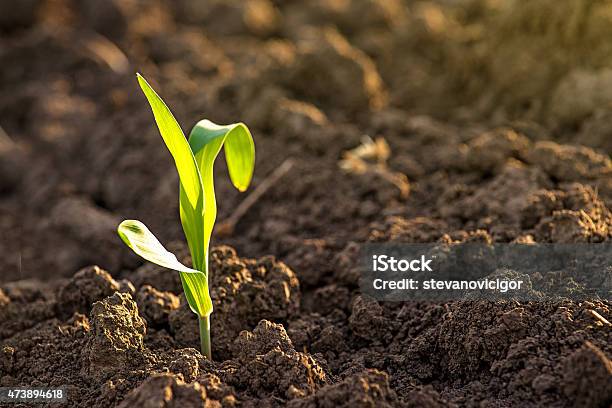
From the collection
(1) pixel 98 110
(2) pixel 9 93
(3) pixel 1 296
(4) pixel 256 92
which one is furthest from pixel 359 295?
(2) pixel 9 93

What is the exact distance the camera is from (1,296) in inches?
85.0

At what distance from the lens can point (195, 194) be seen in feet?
5.49

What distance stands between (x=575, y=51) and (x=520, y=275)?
65.5 inches

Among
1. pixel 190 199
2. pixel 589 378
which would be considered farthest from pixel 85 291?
pixel 589 378

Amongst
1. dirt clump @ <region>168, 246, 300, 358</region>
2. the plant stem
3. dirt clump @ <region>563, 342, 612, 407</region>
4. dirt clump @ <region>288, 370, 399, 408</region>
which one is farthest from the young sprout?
dirt clump @ <region>563, 342, 612, 407</region>

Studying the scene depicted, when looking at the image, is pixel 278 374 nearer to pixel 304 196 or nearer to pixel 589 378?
pixel 589 378

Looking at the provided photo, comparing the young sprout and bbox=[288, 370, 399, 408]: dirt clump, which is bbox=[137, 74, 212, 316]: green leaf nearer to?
the young sprout

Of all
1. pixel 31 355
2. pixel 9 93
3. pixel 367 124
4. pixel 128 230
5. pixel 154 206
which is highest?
pixel 9 93

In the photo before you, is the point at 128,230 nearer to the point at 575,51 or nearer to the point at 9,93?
the point at 575,51

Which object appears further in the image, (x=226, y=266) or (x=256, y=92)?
(x=256, y=92)

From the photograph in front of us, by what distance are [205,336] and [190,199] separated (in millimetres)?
342

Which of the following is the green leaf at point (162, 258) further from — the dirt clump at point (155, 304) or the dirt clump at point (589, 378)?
the dirt clump at point (589, 378)

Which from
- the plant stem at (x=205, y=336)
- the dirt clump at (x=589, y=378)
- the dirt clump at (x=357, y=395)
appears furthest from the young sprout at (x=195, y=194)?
the dirt clump at (x=589, y=378)

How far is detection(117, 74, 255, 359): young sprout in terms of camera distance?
1.57m
